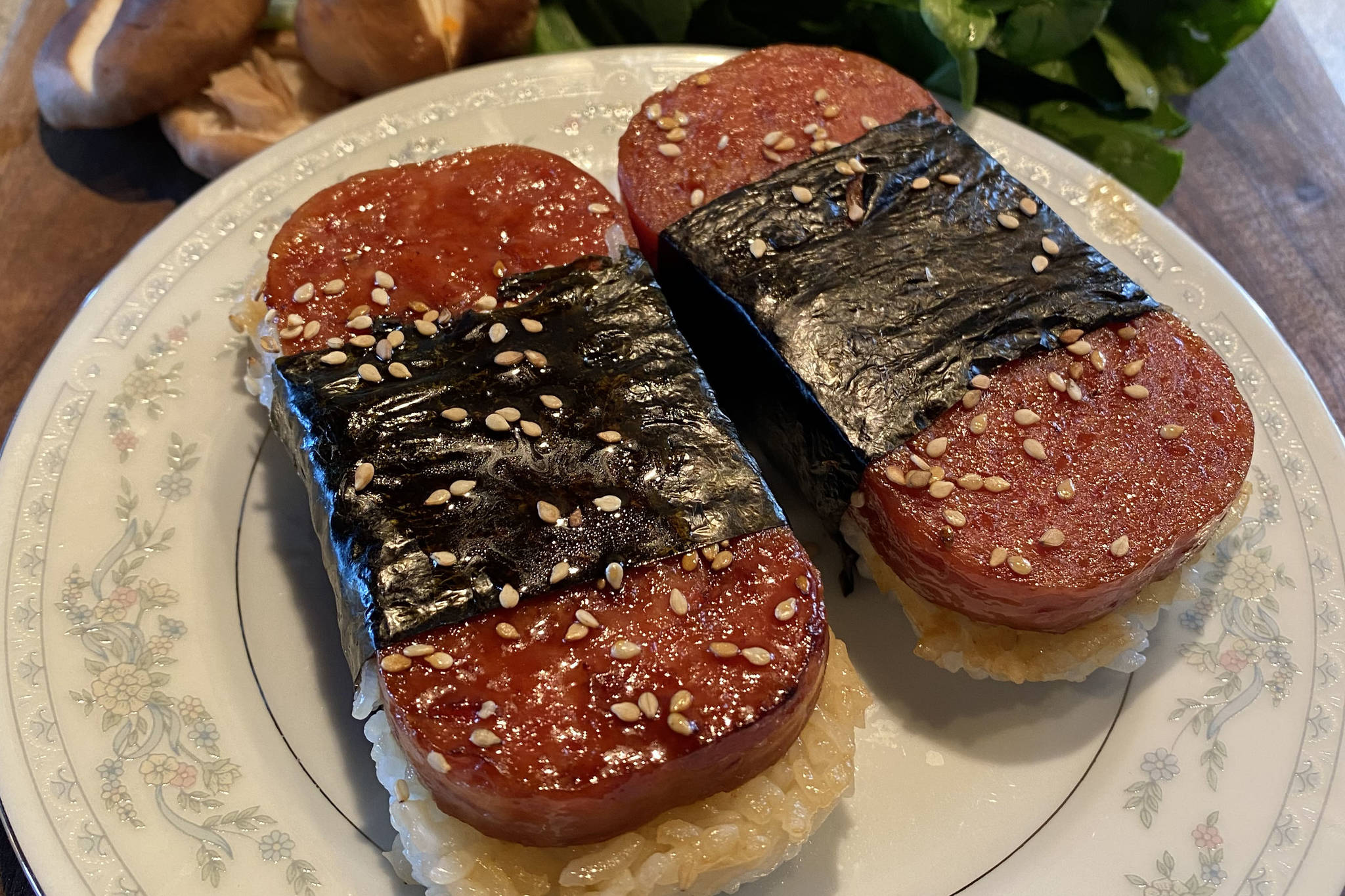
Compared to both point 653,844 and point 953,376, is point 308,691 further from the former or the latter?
point 953,376

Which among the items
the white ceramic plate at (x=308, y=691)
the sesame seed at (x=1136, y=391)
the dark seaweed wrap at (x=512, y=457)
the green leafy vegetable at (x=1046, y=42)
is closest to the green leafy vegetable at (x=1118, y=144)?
the green leafy vegetable at (x=1046, y=42)

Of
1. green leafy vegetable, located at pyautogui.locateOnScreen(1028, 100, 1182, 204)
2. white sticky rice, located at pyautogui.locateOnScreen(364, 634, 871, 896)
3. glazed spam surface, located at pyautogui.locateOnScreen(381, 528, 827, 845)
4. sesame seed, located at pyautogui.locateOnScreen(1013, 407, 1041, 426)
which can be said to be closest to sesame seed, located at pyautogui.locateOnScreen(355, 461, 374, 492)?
glazed spam surface, located at pyautogui.locateOnScreen(381, 528, 827, 845)

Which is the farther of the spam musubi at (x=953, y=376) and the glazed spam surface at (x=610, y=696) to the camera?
the spam musubi at (x=953, y=376)

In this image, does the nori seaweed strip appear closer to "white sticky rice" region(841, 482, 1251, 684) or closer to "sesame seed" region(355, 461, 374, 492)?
"white sticky rice" region(841, 482, 1251, 684)

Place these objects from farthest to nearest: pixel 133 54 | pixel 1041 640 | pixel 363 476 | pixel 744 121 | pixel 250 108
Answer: pixel 250 108, pixel 133 54, pixel 744 121, pixel 1041 640, pixel 363 476

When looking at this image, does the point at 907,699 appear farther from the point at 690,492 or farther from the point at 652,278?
the point at 652,278

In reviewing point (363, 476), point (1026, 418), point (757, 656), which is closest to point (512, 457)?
point (363, 476)

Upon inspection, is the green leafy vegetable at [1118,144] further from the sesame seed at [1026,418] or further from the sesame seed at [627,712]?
the sesame seed at [627,712]
